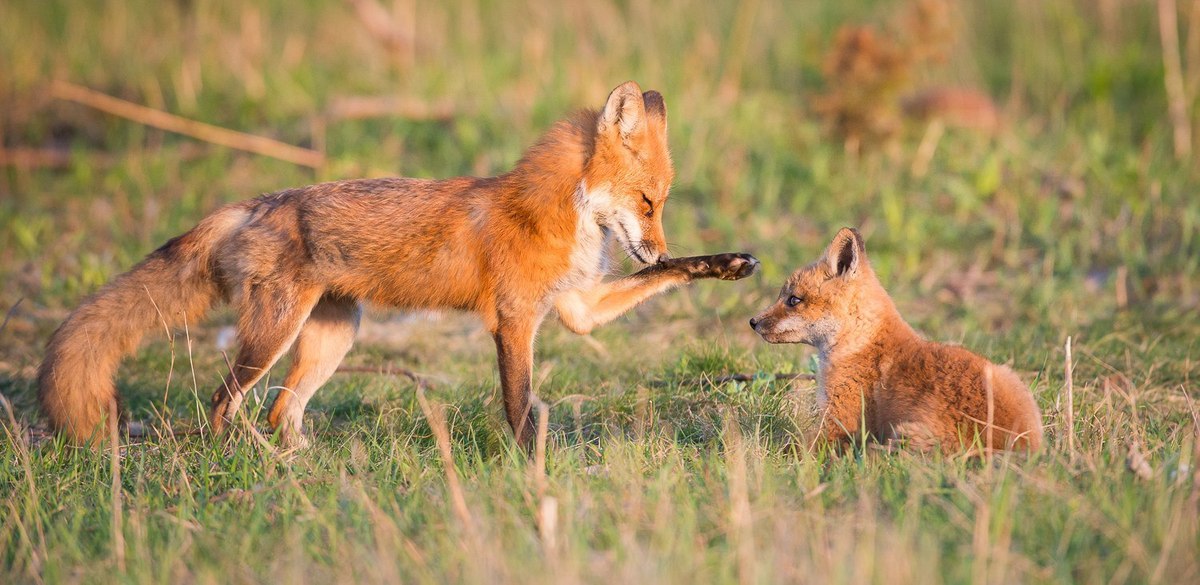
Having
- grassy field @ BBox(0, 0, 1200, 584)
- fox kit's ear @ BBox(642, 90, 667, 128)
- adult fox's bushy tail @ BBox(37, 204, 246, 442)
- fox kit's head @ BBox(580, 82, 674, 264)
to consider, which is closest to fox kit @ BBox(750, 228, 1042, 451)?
grassy field @ BBox(0, 0, 1200, 584)

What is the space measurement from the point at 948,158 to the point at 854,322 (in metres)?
5.47

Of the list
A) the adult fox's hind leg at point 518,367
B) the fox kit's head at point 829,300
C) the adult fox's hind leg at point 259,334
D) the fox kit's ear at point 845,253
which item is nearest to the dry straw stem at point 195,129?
the adult fox's hind leg at point 259,334

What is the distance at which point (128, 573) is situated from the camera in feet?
12.1

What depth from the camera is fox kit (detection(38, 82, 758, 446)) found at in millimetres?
5242

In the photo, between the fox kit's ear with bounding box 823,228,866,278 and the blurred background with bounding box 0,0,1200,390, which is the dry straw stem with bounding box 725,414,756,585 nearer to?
the fox kit's ear with bounding box 823,228,866,278

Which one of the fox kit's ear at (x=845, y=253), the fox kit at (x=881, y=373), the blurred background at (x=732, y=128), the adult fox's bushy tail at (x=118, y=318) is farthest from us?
the blurred background at (x=732, y=128)

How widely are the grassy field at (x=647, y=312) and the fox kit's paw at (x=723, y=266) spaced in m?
0.58

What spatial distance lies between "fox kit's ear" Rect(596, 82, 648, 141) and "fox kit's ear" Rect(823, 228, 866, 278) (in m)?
1.11

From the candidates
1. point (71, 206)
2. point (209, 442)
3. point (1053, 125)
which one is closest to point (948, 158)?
point (1053, 125)

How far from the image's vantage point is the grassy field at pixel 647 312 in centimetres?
363

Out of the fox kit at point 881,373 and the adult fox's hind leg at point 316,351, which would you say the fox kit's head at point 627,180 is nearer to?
the fox kit at point 881,373

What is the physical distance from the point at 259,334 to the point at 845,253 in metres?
2.78

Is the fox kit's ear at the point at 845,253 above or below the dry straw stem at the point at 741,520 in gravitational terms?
above

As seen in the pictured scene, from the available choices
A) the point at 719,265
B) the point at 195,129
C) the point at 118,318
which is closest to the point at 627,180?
the point at 719,265
